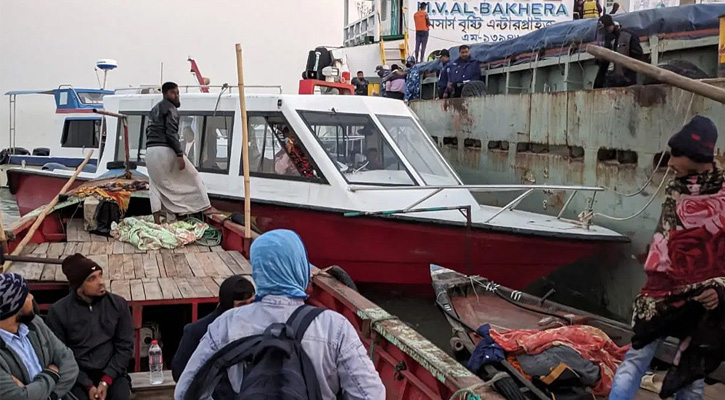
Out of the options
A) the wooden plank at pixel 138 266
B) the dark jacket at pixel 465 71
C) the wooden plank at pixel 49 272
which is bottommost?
the wooden plank at pixel 138 266

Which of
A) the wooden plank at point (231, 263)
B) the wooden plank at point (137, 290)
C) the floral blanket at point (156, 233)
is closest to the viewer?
the wooden plank at point (137, 290)

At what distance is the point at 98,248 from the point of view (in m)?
6.88

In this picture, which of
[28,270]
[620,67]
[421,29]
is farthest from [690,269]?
[421,29]

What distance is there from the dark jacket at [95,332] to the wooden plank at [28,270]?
1629mm

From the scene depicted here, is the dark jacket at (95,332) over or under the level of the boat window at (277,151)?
under

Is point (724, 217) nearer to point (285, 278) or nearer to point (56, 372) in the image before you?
point (285, 278)

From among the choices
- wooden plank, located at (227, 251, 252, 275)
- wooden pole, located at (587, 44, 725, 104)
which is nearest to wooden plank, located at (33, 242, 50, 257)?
wooden plank, located at (227, 251, 252, 275)

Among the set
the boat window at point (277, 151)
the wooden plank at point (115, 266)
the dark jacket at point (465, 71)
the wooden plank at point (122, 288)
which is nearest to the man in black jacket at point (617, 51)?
the dark jacket at point (465, 71)

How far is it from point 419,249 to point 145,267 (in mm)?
2856

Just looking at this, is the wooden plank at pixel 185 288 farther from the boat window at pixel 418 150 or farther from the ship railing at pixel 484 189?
the boat window at pixel 418 150

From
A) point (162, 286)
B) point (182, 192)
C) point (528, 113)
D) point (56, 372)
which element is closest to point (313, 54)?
point (528, 113)

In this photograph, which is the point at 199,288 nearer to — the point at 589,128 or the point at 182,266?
the point at 182,266

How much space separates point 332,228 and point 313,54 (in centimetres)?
790

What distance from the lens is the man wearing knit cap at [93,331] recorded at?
3.80 meters
